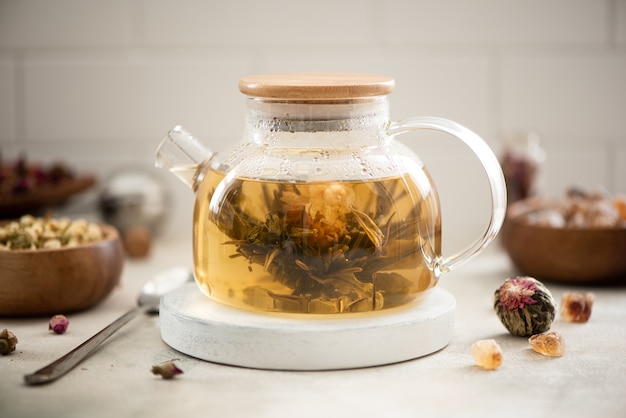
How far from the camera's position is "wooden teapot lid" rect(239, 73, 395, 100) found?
848mm

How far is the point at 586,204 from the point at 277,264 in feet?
1.90

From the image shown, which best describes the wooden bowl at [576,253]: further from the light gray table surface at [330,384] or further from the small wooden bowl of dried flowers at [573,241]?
the light gray table surface at [330,384]

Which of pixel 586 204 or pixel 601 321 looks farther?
pixel 586 204

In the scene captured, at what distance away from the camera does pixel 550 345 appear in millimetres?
891

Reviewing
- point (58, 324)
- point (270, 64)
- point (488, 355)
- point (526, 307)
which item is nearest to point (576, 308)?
point (526, 307)

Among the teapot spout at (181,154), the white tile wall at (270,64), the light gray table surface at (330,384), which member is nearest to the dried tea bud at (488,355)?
the light gray table surface at (330,384)

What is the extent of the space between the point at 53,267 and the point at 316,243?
35 cm

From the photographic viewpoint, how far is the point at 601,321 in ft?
3.42

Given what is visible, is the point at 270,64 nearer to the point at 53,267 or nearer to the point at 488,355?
the point at 53,267

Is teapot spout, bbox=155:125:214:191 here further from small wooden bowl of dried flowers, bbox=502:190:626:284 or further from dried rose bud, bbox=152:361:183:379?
small wooden bowl of dried flowers, bbox=502:190:626:284

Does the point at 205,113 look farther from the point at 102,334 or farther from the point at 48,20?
the point at 102,334

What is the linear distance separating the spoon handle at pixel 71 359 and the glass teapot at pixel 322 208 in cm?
11

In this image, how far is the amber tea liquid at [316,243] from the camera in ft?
2.77

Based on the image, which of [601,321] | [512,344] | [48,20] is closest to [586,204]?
[601,321]
